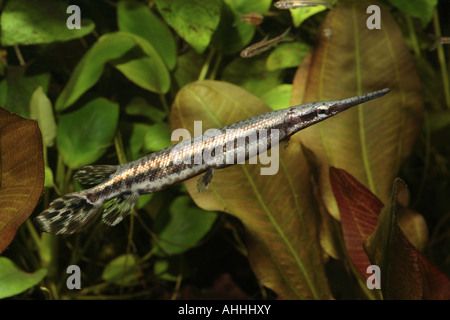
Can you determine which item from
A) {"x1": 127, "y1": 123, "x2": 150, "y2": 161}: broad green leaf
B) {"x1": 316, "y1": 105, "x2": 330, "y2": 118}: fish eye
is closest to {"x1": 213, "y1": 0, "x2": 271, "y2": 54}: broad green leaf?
{"x1": 127, "y1": 123, "x2": 150, "y2": 161}: broad green leaf

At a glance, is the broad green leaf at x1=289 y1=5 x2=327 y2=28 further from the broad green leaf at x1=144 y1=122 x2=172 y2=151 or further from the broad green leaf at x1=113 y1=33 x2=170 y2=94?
the broad green leaf at x1=144 y1=122 x2=172 y2=151

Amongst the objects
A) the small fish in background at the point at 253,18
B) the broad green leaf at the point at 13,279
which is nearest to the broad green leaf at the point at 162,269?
the broad green leaf at the point at 13,279

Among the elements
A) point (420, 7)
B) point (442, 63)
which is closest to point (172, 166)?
point (420, 7)

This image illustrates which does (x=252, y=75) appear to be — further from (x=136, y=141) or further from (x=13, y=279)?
(x=13, y=279)

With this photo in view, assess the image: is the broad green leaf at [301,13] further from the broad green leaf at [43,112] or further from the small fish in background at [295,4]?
the broad green leaf at [43,112]

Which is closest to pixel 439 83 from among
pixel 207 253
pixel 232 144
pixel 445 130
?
pixel 445 130
